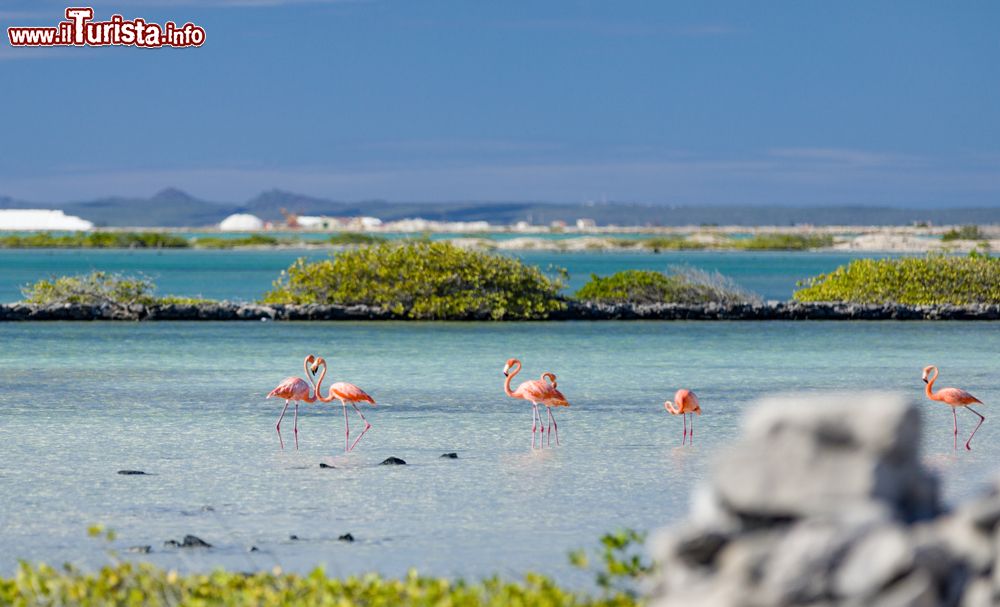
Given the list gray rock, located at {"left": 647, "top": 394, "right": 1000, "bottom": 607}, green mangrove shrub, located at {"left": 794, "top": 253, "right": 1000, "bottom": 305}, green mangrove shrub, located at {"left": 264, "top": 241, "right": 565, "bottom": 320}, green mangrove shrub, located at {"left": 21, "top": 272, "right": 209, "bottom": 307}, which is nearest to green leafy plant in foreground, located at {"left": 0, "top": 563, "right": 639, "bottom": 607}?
gray rock, located at {"left": 647, "top": 394, "right": 1000, "bottom": 607}

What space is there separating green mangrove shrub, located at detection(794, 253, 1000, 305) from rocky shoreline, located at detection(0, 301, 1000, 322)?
1.69 meters

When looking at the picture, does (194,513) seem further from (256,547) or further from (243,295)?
(243,295)

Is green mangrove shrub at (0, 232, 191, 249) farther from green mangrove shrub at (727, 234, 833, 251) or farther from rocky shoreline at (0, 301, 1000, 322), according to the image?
rocky shoreline at (0, 301, 1000, 322)

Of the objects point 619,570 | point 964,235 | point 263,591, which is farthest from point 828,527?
point 964,235

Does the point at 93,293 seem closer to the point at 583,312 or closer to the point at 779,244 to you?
the point at 583,312

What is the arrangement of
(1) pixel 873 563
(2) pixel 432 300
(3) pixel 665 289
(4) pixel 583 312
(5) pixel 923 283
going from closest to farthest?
(1) pixel 873 563 < (2) pixel 432 300 < (4) pixel 583 312 < (3) pixel 665 289 < (5) pixel 923 283

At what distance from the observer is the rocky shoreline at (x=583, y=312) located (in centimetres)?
2773

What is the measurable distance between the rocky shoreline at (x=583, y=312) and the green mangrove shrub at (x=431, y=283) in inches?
14.7

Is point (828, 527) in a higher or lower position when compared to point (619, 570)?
higher

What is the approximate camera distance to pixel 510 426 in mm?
13234

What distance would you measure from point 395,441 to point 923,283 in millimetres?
21198

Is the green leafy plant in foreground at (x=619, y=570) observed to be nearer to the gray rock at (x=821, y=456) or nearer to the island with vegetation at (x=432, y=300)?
the gray rock at (x=821, y=456)

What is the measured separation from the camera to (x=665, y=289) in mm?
30062

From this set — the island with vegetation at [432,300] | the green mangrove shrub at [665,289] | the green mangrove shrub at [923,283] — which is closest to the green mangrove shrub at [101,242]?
the island with vegetation at [432,300]
